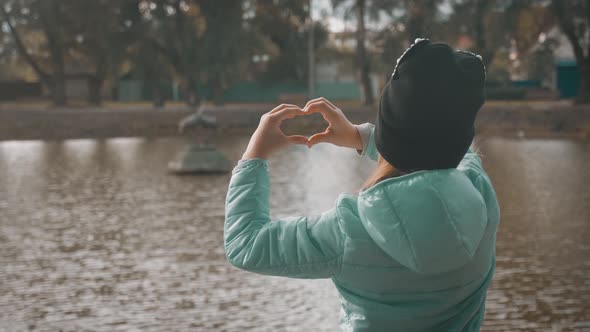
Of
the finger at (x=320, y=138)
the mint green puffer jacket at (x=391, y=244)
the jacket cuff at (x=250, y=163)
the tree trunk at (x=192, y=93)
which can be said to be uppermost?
the finger at (x=320, y=138)

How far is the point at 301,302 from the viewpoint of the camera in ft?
24.5

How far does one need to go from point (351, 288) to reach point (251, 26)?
5522 centimetres

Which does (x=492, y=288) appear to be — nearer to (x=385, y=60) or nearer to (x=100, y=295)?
(x=100, y=295)

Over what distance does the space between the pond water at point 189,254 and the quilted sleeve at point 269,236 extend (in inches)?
184

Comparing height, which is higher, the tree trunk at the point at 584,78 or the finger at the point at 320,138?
the finger at the point at 320,138

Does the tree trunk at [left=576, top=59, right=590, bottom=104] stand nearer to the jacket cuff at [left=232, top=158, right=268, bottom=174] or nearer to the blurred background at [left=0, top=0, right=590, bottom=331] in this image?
the blurred background at [left=0, top=0, right=590, bottom=331]

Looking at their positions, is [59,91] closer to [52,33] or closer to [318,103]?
[52,33]

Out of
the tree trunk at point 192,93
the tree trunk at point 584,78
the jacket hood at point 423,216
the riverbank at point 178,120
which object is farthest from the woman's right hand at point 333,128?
the tree trunk at point 192,93

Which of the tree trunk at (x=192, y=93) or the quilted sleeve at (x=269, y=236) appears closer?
the quilted sleeve at (x=269, y=236)

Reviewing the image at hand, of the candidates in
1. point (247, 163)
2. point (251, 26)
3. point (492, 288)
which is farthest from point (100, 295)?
point (251, 26)

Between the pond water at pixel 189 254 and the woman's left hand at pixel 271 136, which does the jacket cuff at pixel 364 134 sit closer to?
the woman's left hand at pixel 271 136

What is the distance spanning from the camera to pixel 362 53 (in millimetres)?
48281

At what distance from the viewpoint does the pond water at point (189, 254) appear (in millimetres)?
7004

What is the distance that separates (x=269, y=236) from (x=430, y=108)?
419mm
